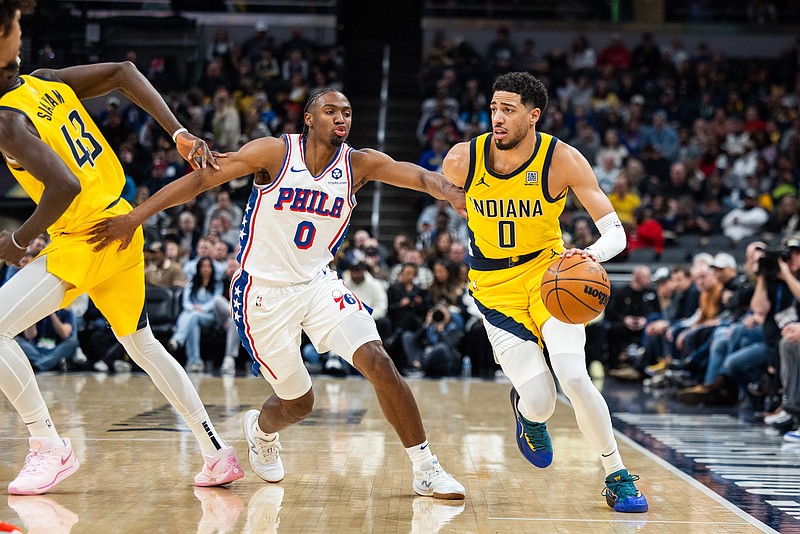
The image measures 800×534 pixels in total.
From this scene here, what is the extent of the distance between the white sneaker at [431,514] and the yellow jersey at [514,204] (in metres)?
1.24

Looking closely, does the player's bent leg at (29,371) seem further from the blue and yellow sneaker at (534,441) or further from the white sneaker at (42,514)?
the blue and yellow sneaker at (534,441)

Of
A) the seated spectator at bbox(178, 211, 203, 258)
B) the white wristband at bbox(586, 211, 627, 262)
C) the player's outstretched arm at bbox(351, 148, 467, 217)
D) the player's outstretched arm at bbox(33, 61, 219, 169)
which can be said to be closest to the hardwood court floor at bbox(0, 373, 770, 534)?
the white wristband at bbox(586, 211, 627, 262)

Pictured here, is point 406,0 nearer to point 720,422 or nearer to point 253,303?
point 720,422

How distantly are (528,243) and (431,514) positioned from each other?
1.41 metres

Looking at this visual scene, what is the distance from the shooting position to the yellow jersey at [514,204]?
4.95m

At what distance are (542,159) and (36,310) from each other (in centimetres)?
246

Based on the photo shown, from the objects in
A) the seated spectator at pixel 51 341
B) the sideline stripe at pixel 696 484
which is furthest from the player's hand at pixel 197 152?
the seated spectator at pixel 51 341

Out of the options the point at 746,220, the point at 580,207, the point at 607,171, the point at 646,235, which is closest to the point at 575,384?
the point at 646,235

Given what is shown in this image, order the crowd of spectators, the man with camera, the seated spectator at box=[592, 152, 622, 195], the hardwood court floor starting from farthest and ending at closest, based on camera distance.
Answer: the seated spectator at box=[592, 152, 622, 195] → the crowd of spectators → the man with camera → the hardwood court floor

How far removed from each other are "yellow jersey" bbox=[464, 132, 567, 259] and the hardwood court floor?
4.08 feet

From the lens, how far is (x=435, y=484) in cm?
486

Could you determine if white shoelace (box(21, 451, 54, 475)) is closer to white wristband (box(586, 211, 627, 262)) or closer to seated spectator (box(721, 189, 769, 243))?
white wristband (box(586, 211, 627, 262))

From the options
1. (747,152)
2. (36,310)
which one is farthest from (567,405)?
(747,152)

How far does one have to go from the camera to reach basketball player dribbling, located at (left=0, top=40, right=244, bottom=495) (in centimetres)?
439
